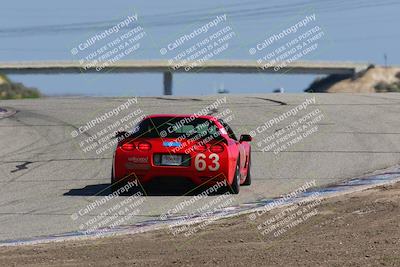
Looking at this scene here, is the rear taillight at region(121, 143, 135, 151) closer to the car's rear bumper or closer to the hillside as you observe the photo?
the car's rear bumper

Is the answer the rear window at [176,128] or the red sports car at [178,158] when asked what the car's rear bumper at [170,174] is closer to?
the red sports car at [178,158]

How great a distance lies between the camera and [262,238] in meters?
9.84

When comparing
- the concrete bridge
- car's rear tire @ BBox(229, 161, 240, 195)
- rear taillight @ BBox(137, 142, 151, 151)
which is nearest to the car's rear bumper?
car's rear tire @ BBox(229, 161, 240, 195)

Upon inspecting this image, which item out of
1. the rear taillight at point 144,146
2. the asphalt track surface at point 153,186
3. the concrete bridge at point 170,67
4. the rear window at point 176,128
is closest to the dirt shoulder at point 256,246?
the asphalt track surface at point 153,186

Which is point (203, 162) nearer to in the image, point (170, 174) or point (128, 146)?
point (170, 174)

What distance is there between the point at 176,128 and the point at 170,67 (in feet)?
318

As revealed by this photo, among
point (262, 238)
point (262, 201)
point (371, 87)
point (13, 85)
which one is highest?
point (262, 238)

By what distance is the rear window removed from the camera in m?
14.9

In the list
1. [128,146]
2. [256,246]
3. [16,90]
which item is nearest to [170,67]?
[16,90]

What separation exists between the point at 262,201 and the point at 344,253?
5.13 m

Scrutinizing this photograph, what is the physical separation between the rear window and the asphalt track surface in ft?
2.56

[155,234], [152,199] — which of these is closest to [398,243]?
[155,234]

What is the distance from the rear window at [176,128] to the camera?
48.9 ft

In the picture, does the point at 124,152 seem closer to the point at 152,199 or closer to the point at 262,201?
the point at 152,199
